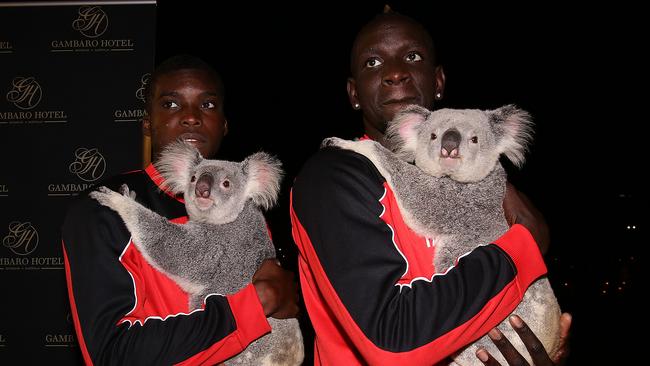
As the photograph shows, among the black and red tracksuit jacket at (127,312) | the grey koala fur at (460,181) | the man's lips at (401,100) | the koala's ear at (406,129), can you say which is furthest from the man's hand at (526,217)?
the black and red tracksuit jacket at (127,312)

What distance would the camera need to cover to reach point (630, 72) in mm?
7074

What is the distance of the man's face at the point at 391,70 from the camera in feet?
7.09

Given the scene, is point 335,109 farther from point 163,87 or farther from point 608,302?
point 608,302

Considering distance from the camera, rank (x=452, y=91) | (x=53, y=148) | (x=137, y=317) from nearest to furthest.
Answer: (x=137, y=317) → (x=53, y=148) → (x=452, y=91)

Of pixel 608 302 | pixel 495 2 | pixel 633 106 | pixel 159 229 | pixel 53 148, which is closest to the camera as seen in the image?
pixel 159 229

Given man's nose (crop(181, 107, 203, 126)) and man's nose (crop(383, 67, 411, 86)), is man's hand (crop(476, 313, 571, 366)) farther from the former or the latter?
man's nose (crop(181, 107, 203, 126))

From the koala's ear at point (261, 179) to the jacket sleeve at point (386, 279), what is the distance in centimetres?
77

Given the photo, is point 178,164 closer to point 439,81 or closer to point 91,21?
point 439,81

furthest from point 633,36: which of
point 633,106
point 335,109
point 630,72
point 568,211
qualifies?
point 568,211

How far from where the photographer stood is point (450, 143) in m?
1.81

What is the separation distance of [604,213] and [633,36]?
16.2ft

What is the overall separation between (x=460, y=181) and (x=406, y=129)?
274 mm

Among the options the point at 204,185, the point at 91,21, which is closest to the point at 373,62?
the point at 204,185

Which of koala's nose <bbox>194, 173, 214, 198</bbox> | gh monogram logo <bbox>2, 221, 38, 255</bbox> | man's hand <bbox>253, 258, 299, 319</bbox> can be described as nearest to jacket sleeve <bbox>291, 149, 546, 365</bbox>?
man's hand <bbox>253, 258, 299, 319</bbox>
